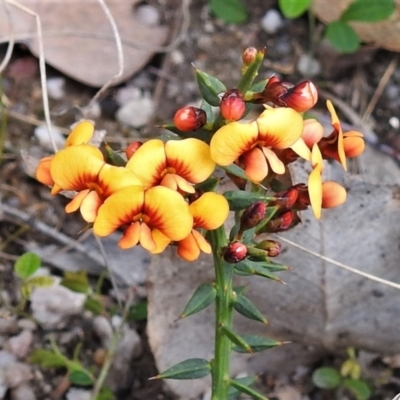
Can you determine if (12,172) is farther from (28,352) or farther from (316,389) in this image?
(316,389)

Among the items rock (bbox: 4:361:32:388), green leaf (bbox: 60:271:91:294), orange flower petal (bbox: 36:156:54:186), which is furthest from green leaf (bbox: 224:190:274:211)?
rock (bbox: 4:361:32:388)

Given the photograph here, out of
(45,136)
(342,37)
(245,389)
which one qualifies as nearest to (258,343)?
(245,389)

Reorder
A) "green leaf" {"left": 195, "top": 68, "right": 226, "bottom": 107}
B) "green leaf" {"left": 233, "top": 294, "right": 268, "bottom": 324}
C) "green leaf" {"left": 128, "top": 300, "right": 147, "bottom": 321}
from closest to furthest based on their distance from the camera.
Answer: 1. "green leaf" {"left": 195, "top": 68, "right": 226, "bottom": 107}
2. "green leaf" {"left": 233, "top": 294, "right": 268, "bottom": 324}
3. "green leaf" {"left": 128, "top": 300, "right": 147, "bottom": 321}

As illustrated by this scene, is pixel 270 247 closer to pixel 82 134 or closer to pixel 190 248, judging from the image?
pixel 190 248

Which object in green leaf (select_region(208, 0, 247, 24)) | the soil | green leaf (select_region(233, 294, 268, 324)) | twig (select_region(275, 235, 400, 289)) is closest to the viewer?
green leaf (select_region(233, 294, 268, 324))

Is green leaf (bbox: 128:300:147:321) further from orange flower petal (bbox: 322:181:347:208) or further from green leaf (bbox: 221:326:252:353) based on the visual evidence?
orange flower petal (bbox: 322:181:347:208)
